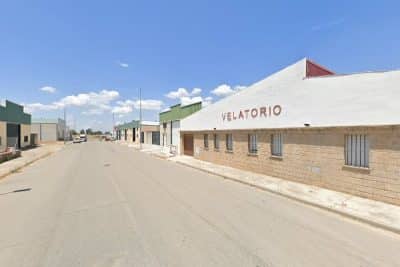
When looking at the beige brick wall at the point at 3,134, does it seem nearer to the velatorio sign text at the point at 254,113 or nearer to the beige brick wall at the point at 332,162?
the velatorio sign text at the point at 254,113

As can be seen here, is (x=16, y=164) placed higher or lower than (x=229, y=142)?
lower

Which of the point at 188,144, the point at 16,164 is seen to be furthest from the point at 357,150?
the point at 16,164

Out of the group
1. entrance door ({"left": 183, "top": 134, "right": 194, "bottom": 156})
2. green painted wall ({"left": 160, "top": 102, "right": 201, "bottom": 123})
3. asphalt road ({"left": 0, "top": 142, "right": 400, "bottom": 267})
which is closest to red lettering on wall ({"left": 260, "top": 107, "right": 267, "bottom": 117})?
asphalt road ({"left": 0, "top": 142, "right": 400, "bottom": 267})

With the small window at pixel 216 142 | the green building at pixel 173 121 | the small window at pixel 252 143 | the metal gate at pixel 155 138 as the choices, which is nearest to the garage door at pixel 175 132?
the green building at pixel 173 121

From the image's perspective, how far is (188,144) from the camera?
23047 millimetres

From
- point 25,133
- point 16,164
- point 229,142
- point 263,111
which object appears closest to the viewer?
point 263,111

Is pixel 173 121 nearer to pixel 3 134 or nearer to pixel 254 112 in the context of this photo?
pixel 254 112

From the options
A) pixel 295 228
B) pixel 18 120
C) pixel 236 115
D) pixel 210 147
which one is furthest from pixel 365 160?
pixel 18 120

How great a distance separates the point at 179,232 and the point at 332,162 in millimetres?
6605

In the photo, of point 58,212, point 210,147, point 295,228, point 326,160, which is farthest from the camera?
point 210,147

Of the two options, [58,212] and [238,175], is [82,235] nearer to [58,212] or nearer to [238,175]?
[58,212]

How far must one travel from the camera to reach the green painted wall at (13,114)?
28964mm

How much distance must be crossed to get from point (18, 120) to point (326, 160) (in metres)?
41.2

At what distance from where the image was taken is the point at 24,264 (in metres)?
3.83
